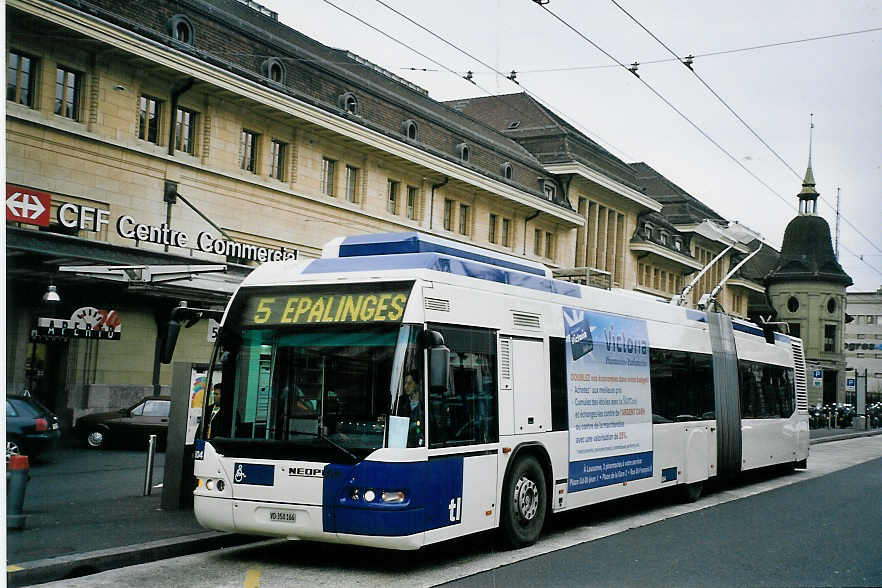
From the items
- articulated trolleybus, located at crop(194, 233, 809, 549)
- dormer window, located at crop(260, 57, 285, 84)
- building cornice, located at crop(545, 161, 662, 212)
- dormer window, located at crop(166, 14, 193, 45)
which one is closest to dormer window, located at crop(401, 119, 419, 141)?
dormer window, located at crop(260, 57, 285, 84)

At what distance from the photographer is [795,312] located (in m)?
94.0

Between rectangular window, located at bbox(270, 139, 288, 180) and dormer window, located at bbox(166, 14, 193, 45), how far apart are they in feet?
15.3

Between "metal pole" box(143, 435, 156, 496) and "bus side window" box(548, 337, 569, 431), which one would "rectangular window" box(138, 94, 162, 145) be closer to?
"metal pole" box(143, 435, 156, 496)

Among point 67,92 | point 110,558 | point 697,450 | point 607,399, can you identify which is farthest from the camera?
point 67,92

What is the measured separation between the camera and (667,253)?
196ft

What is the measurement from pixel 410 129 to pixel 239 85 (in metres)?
9.18

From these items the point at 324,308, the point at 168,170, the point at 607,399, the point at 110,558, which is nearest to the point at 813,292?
the point at 168,170

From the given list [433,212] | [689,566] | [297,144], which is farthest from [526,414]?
[433,212]

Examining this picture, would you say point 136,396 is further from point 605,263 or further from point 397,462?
point 605,263

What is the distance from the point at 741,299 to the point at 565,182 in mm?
38358

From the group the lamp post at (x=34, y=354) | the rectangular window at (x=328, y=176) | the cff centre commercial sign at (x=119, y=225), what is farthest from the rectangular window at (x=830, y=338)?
the lamp post at (x=34, y=354)

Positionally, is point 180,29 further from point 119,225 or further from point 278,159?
point 278,159

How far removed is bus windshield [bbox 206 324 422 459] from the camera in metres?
9.20

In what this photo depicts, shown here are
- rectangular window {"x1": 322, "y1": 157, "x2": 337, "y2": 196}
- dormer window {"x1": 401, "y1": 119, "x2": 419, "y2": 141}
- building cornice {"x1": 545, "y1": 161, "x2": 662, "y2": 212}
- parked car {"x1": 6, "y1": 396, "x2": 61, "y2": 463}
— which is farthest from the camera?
building cornice {"x1": 545, "y1": 161, "x2": 662, "y2": 212}
